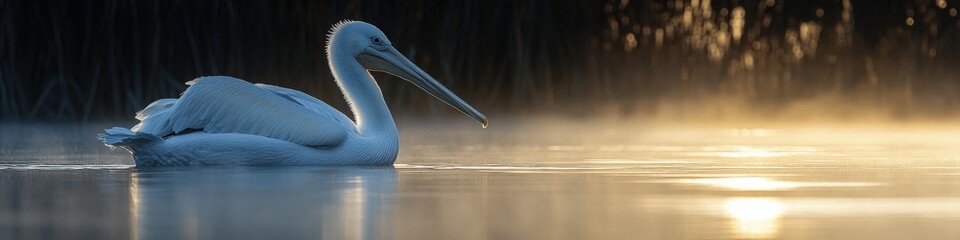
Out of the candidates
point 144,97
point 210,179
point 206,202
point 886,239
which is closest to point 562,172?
point 210,179

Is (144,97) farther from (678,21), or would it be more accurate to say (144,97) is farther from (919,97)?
(919,97)

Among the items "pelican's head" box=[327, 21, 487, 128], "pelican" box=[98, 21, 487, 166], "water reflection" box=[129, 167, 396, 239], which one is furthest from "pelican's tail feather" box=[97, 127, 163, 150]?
"pelican's head" box=[327, 21, 487, 128]

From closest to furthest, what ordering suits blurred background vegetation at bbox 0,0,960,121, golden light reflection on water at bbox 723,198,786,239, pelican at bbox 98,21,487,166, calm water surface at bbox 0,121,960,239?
golden light reflection on water at bbox 723,198,786,239
calm water surface at bbox 0,121,960,239
pelican at bbox 98,21,487,166
blurred background vegetation at bbox 0,0,960,121

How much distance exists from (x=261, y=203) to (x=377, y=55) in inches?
130

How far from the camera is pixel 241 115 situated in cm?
819

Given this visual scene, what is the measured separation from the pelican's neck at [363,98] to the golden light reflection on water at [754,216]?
285 cm

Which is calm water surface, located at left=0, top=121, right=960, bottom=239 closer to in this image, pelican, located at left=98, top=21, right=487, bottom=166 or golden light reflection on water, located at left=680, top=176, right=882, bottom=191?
golden light reflection on water, located at left=680, top=176, right=882, bottom=191

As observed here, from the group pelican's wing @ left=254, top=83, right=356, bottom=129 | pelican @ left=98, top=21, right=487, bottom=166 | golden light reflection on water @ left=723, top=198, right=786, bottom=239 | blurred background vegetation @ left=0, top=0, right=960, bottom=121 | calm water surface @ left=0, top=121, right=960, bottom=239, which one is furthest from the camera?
blurred background vegetation @ left=0, top=0, right=960, bottom=121

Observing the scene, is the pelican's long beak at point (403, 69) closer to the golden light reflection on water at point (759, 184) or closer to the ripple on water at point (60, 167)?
the ripple on water at point (60, 167)

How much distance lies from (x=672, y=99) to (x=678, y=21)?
2.35 feet

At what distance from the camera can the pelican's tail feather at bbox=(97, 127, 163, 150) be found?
7.90 meters

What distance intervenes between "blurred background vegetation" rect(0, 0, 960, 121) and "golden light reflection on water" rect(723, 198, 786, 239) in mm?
10887

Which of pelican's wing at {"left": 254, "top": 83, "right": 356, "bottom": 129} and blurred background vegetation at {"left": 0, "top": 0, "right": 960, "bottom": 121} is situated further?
blurred background vegetation at {"left": 0, "top": 0, "right": 960, "bottom": 121}

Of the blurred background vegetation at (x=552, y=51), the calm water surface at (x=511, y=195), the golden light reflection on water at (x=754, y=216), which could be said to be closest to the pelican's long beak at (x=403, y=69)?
the calm water surface at (x=511, y=195)
